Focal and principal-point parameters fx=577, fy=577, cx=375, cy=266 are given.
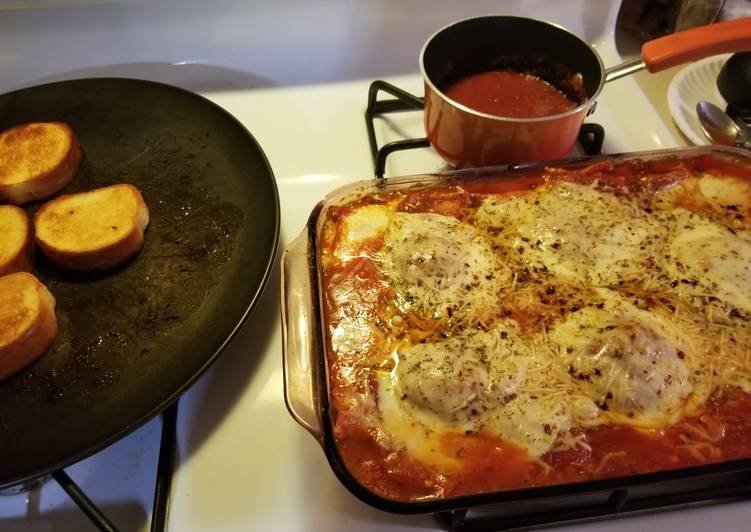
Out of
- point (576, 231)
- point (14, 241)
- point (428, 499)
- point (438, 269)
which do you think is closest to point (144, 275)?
point (14, 241)

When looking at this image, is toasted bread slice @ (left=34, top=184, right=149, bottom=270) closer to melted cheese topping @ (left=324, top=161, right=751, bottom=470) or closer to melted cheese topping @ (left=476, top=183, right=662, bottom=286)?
melted cheese topping @ (left=324, top=161, right=751, bottom=470)

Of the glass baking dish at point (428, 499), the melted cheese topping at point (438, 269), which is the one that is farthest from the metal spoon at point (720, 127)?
the melted cheese topping at point (438, 269)

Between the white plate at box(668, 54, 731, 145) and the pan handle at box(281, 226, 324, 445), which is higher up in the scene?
the white plate at box(668, 54, 731, 145)

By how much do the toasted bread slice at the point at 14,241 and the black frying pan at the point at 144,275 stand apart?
0.12ft

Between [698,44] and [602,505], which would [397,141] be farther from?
[602,505]

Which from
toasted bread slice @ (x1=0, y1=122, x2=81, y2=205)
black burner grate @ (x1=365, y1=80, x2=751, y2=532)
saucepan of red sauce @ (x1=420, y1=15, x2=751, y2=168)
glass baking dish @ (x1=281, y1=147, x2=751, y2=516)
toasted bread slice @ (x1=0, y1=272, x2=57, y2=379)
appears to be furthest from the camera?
toasted bread slice @ (x1=0, y1=122, x2=81, y2=205)

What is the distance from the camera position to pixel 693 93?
1485 mm

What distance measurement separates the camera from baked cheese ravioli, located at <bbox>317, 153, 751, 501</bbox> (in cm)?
83

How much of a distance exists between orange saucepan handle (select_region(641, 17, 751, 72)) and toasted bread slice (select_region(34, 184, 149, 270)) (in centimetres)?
107

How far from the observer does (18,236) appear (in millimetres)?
1145

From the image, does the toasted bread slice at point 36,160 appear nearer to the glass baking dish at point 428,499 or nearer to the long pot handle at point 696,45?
the glass baking dish at point 428,499

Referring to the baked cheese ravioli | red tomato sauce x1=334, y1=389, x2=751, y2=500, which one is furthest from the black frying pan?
red tomato sauce x1=334, y1=389, x2=751, y2=500

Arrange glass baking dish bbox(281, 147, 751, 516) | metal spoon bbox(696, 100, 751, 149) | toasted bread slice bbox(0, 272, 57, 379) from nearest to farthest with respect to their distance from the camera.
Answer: glass baking dish bbox(281, 147, 751, 516)
toasted bread slice bbox(0, 272, 57, 379)
metal spoon bbox(696, 100, 751, 149)

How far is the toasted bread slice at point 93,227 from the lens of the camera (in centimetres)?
110
